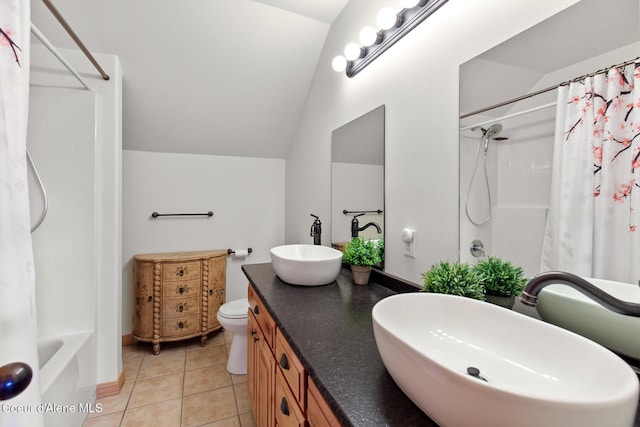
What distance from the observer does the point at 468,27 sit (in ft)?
3.31

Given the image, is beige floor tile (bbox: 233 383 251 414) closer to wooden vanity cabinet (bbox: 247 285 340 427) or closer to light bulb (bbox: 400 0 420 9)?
wooden vanity cabinet (bbox: 247 285 340 427)

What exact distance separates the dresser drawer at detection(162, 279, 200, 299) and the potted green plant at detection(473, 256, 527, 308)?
7.35ft

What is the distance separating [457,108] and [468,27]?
28cm

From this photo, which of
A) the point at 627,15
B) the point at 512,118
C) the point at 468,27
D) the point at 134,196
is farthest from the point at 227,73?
the point at 627,15

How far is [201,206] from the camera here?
9.20 feet

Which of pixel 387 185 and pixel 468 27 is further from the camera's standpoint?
pixel 387 185

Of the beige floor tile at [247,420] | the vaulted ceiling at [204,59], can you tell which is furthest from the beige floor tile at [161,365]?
the vaulted ceiling at [204,59]

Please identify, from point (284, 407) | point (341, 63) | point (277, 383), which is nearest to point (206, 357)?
point (277, 383)

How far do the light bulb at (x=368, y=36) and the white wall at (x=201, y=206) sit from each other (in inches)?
70.4

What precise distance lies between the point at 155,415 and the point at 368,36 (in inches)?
96.6

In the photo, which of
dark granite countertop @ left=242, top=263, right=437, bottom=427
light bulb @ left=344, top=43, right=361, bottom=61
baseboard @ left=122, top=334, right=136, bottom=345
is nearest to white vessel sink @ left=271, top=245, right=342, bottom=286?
dark granite countertop @ left=242, top=263, right=437, bottom=427

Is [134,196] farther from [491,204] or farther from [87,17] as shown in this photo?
[491,204]

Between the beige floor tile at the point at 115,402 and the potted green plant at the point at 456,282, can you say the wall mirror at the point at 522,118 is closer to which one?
the potted green plant at the point at 456,282

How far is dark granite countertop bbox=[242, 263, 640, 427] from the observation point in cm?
54
